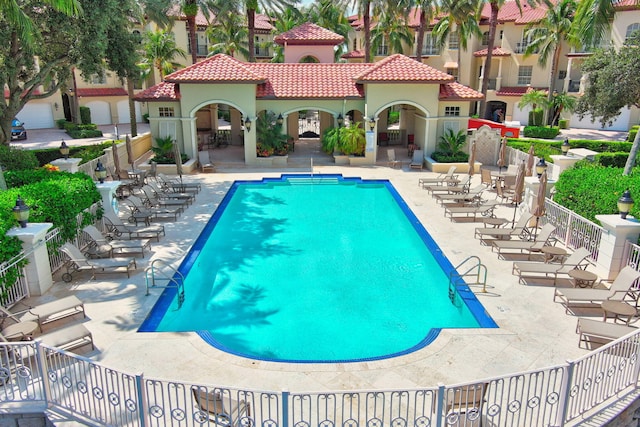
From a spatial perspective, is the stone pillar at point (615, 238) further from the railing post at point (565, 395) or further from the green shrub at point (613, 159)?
the green shrub at point (613, 159)

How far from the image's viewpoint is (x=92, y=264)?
12.2 metres

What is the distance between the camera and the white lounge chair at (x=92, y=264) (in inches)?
479

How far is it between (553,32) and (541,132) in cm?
795

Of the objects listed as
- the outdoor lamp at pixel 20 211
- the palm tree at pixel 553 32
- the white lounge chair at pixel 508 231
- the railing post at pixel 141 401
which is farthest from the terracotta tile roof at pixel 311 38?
the railing post at pixel 141 401

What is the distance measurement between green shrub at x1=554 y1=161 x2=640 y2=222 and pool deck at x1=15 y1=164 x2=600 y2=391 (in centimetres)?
307

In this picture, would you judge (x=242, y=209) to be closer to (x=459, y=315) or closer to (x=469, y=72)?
(x=459, y=315)

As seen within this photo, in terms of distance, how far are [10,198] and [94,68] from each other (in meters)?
11.3

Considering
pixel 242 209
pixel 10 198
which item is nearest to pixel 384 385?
pixel 10 198

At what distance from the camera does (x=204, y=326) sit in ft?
35.7

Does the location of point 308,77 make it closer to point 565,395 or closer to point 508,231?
point 508,231

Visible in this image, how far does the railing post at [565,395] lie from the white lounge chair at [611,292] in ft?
14.1

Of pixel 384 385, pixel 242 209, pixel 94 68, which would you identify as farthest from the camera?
pixel 94 68

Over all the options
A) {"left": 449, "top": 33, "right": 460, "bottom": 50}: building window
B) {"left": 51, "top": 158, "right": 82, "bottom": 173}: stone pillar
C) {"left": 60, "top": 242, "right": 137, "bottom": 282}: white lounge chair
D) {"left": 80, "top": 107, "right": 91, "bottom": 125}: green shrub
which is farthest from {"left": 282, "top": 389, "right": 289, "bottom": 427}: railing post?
{"left": 449, "top": 33, "right": 460, "bottom": 50}: building window

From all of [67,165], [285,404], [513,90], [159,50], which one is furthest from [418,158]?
[513,90]
